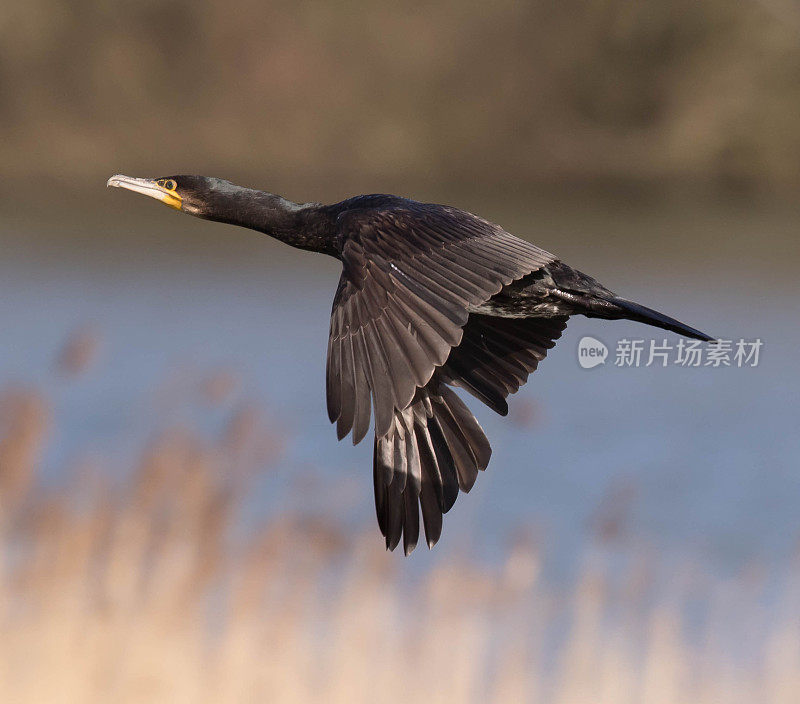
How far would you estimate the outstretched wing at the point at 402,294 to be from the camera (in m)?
4.16

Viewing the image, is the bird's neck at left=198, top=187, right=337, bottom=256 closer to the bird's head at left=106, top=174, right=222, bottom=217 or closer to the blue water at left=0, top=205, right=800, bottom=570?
the bird's head at left=106, top=174, right=222, bottom=217

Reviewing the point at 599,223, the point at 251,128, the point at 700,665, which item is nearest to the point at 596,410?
the point at 599,223

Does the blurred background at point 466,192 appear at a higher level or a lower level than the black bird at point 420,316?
higher

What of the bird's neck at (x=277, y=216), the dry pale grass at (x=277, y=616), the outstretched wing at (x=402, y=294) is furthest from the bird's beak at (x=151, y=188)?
the dry pale grass at (x=277, y=616)

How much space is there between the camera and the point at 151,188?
5.85m

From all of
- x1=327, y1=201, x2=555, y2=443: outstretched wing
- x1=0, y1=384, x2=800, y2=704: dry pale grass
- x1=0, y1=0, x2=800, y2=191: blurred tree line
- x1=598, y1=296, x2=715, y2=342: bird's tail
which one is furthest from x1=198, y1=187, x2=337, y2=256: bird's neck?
x1=0, y1=0, x2=800, y2=191: blurred tree line

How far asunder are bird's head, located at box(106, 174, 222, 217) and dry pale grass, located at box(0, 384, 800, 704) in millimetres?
1636

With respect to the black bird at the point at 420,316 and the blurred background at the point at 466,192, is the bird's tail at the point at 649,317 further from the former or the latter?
the blurred background at the point at 466,192

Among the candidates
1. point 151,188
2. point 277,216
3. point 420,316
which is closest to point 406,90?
point 151,188

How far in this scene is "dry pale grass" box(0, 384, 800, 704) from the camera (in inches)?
279

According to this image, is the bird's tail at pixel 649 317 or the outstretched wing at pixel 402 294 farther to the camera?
the bird's tail at pixel 649 317

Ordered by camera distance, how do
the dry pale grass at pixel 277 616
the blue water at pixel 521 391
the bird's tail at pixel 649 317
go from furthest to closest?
1. the blue water at pixel 521 391
2. the dry pale grass at pixel 277 616
3. the bird's tail at pixel 649 317

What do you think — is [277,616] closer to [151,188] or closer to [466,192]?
[151,188]

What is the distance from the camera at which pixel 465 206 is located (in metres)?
12.7
